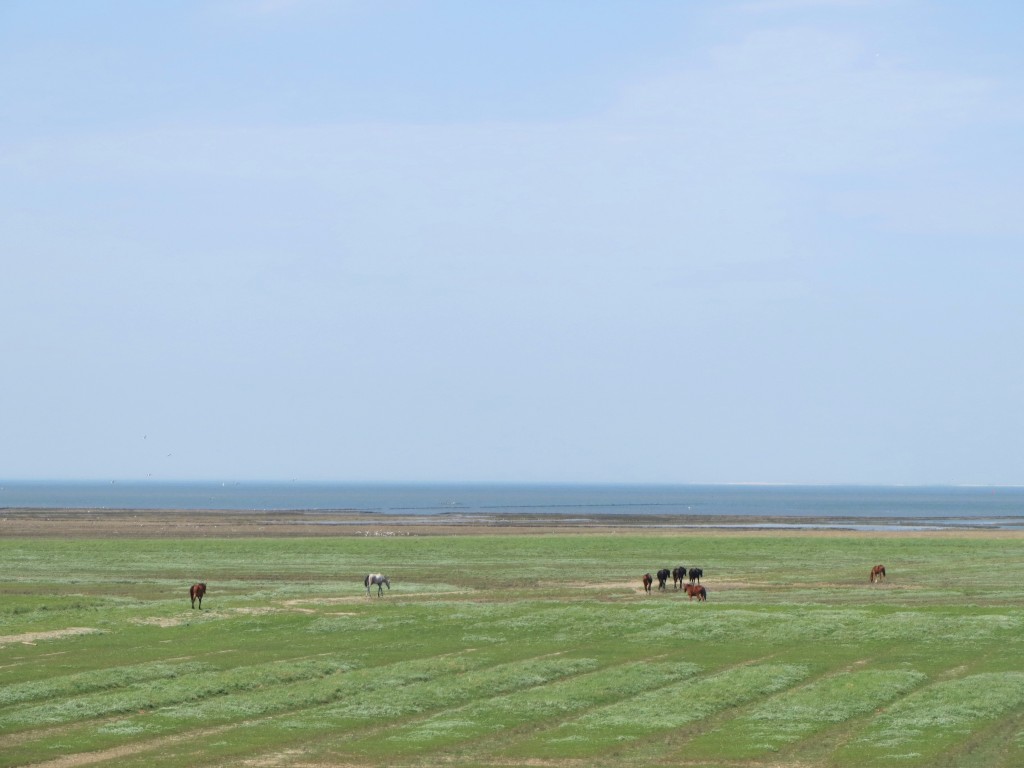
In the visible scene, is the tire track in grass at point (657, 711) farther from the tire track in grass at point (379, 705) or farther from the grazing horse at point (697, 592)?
the grazing horse at point (697, 592)

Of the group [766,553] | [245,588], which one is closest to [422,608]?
[245,588]

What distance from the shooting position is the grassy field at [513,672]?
24.2 meters

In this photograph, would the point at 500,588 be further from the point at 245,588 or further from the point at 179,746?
the point at 179,746

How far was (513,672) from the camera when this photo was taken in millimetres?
31828

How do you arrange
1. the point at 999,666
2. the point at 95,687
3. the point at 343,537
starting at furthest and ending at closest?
the point at 343,537 → the point at 999,666 → the point at 95,687

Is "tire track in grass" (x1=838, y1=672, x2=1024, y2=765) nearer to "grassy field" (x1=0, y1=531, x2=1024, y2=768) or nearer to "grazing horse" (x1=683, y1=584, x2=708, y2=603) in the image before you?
"grassy field" (x1=0, y1=531, x2=1024, y2=768)

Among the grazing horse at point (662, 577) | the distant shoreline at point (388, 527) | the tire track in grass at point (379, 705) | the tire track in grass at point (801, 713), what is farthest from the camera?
the distant shoreline at point (388, 527)

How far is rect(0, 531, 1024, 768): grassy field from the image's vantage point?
24156 mm

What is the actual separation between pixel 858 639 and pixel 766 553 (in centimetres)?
4646

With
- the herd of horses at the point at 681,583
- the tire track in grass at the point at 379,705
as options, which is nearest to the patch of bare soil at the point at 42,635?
the tire track in grass at the point at 379,705

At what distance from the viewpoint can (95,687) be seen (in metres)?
30.1

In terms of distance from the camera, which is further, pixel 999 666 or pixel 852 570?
pixel 852 570

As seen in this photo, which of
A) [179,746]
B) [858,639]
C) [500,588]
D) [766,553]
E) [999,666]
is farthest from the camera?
[766,553]

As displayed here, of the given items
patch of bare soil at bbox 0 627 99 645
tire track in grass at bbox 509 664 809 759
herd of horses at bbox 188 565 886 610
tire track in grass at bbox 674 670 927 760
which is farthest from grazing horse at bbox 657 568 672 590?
patch of bare soil at bbox 0 627 99 645
